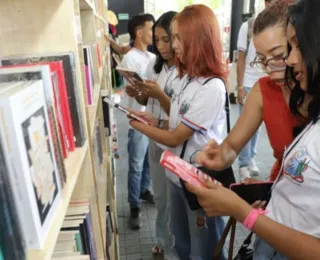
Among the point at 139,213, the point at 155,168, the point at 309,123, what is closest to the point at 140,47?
the point at 155,168

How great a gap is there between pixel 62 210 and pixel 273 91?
844 mm

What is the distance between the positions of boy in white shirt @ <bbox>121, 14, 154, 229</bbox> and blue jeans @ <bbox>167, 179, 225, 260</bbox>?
2.37ft

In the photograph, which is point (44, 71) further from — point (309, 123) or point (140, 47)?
point (140, 47)

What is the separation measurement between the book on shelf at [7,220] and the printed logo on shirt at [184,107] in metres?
1.07

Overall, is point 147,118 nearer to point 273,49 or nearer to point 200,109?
point 200,109

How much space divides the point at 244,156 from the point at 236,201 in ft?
7.32

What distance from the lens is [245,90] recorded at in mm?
3139

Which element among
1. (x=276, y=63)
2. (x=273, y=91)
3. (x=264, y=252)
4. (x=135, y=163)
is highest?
(x=276, y=63)

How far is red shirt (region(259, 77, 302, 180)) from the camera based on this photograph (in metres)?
1.06

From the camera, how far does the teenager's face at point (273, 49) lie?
3.31ft

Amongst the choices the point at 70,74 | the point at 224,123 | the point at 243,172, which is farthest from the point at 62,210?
the point at 243,172

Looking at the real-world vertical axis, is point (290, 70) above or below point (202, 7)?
below

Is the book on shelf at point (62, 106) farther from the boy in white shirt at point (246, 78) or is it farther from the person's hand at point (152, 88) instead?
the boy in white shirt at point (246, 78)

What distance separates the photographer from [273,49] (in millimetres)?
1021
